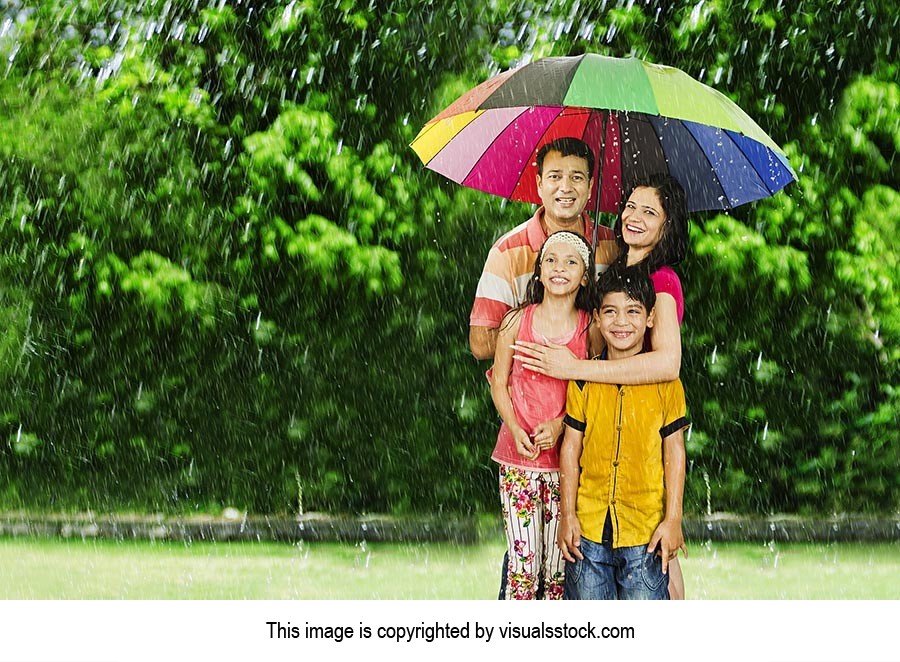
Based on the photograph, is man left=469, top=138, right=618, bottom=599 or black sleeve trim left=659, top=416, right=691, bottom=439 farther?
man left=469, top=138, right=618, bottom=599

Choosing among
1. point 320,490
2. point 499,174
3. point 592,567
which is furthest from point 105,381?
point 592,567

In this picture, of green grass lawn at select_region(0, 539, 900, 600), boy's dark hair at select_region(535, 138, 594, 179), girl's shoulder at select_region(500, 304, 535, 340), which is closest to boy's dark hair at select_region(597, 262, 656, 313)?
girl's shoulder at select_region(500, 304, 535, 340)

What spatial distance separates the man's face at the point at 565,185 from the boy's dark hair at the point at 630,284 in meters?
0.26

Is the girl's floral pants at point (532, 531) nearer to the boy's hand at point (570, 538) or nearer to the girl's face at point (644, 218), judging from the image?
the boy's hand at point (570, 538)

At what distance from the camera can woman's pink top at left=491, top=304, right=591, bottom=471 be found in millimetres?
3428

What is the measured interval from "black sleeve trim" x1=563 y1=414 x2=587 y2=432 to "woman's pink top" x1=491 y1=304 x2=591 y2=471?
5 cm

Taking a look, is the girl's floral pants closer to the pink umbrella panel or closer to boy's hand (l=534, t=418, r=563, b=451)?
boy's hand (l=534, t=418, r=563, b=451)

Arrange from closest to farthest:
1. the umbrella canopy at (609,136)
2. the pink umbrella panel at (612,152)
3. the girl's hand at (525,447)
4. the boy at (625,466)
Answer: the umbrella canopy at (609,136) → the boy at (625,466) → the girl's hand at (525,447) → the pink umbrella panel at (612,152)

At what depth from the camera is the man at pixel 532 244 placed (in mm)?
3447

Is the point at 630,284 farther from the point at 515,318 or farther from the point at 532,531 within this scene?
the point at 532,531

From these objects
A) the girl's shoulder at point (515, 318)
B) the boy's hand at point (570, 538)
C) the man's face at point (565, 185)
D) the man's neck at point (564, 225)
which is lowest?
the boy's hand at point (570, 538)

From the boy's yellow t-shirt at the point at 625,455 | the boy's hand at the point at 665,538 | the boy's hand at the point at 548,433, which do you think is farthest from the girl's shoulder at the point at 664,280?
the boy's hand at the point at 665,538

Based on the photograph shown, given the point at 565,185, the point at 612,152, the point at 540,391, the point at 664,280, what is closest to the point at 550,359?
the point at 540,391

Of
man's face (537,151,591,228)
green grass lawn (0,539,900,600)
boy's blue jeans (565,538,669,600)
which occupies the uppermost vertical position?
man's face (537,151,591,228)
